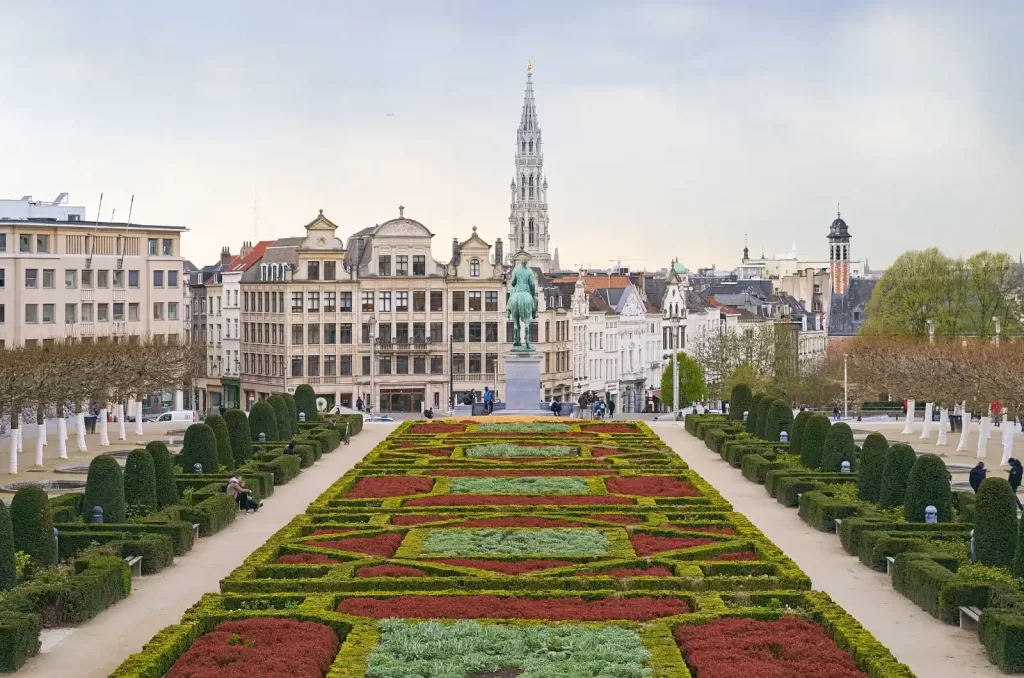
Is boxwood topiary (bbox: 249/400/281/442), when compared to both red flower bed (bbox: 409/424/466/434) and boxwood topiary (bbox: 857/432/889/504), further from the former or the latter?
boxwood topiary (bbox: 857/432/889/504)

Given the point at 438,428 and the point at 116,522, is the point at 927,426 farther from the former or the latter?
the point at 116,522

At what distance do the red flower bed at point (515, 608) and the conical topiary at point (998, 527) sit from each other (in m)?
7.04

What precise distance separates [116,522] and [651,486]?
1662 centimetres

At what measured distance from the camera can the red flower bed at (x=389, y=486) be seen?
4716cm

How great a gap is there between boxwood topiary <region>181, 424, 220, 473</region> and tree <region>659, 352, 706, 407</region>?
7201cm

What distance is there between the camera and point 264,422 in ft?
205

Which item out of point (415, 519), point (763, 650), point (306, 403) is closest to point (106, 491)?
point (415, 519)

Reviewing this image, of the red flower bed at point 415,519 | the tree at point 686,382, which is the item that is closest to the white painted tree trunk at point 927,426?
the red flower bed at point 415,519

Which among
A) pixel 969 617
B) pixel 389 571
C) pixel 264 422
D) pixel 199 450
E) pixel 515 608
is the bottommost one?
pixel 969 617

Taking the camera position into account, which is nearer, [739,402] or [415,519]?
[415,519]

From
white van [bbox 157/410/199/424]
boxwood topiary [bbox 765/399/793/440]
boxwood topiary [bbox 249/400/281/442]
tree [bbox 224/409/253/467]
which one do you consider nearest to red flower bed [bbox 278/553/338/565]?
tree [bbox 224/409/253/467]

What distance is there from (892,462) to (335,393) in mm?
72166

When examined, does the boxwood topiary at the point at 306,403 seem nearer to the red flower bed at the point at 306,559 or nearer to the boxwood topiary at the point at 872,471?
the boxwood topiary at the point at 872,471

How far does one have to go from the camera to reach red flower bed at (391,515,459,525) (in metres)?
41.0
